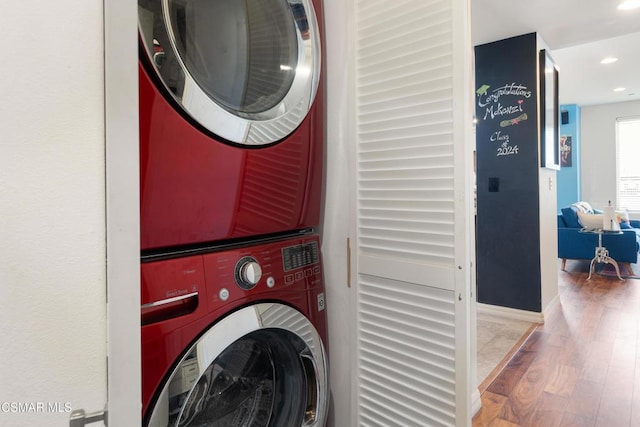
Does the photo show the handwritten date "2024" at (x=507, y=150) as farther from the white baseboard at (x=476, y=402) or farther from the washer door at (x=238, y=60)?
the washer door at (x=238, y=60)

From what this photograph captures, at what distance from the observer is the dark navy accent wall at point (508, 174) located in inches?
118

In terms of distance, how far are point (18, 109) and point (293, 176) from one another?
2.00 ft

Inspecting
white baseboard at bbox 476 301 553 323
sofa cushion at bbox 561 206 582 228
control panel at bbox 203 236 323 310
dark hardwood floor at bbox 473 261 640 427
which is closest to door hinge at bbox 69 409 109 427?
control panel at bbox 203 236 323 310

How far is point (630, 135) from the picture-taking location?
7.06 meters

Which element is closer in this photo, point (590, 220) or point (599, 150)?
point (590, 220)

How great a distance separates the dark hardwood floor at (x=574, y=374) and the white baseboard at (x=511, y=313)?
9 centimetres

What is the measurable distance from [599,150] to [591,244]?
374cm

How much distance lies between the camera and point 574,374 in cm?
223

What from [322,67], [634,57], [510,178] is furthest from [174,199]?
[634,57]

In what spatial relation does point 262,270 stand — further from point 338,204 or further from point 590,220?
point 590,220

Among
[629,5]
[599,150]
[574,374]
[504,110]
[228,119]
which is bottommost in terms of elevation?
[574,374]

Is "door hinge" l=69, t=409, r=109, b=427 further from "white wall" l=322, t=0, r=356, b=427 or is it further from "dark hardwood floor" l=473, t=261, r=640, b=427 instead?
"dark hardwood floor" l=473, t=261, r=640, b=427

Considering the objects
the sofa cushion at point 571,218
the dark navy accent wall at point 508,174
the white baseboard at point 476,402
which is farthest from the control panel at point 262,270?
the sofa cushion at point 571,218

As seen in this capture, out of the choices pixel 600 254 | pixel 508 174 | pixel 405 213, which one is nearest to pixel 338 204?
pixel 405 213
